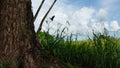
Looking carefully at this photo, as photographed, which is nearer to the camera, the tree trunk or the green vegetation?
the tree trunk

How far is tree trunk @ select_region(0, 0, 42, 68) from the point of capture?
20.2 ft

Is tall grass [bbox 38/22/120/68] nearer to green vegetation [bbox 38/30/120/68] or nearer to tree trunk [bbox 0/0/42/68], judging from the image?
green vegetation [bbox 38/30/120/68]

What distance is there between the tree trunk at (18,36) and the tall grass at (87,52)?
2.95ft

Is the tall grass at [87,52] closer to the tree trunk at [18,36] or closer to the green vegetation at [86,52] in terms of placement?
the green vegetation at [86,52]

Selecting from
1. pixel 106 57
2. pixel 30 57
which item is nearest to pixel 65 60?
pixel 106 57

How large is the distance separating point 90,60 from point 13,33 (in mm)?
1881

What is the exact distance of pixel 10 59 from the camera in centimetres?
613

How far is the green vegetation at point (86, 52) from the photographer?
24.1ft

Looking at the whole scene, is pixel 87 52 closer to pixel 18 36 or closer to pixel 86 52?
pixel 86 52

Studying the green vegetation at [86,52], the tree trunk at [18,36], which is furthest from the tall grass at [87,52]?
the tree trunk at [18,36]

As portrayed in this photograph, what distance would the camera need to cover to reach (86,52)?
7.80 metres

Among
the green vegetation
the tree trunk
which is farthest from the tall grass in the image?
the tree trunk

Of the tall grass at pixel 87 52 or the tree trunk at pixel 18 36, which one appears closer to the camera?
the tree trunk at pixel 18 36

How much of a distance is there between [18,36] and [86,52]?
6.50ft
